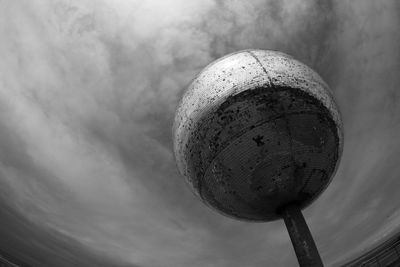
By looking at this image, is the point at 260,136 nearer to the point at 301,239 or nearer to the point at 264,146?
the point at 264,146

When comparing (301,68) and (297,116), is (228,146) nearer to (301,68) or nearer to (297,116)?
(297,116)

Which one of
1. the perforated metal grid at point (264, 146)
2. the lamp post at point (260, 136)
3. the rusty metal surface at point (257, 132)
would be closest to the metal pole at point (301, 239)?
the lamp post at point (260, 136)

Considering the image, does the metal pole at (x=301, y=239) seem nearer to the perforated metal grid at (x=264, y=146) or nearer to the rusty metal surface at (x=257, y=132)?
the rusty metal surface at (x=257, y=132)

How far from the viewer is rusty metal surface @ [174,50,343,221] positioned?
14.0 ft

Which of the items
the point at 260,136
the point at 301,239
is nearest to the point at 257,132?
the point at 260,136

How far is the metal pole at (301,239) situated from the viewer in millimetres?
4449

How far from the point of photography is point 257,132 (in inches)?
167

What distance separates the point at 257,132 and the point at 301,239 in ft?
6.74

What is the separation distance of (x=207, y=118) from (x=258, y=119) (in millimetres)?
790

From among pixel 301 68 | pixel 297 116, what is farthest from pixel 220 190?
pixel 301 68

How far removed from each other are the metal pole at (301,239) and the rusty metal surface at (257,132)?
246 mm

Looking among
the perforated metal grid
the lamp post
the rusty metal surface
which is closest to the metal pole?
the lamp post

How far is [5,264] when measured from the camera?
22.0 m

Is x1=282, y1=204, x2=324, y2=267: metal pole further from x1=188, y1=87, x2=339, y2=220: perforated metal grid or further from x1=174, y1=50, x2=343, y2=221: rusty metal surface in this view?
x1=188, y1=87, x2=339, y2=220: perforated metal grid
